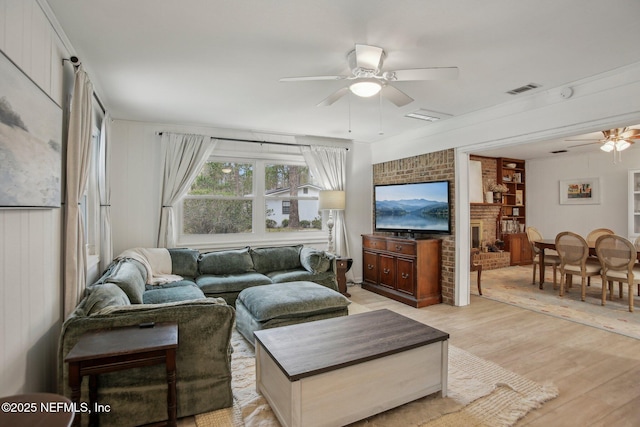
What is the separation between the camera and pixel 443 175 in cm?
458

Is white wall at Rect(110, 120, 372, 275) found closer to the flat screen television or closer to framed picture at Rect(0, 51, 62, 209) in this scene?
framed picture at Rect(0, 51, 62, 209)

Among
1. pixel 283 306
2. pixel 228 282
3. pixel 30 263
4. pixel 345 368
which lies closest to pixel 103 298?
pixel 30 263

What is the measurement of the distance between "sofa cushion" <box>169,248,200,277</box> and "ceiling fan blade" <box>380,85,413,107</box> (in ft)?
9.99

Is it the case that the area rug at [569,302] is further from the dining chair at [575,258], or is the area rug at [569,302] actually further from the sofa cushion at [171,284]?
the sofa cushion at [171,284]

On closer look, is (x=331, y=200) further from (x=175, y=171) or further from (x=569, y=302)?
(x=569, y=302)

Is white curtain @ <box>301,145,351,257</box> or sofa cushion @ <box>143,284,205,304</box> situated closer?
sofa cushion @ <box>143,284,205,304</box>

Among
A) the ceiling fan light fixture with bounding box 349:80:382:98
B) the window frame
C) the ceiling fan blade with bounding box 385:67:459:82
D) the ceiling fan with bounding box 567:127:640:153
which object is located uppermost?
the ceiling fan with bounding box 567:127:640:153

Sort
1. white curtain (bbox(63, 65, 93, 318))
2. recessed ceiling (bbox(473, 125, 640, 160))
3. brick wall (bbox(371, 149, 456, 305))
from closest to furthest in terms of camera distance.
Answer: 1. white curtain (bbox(63, 65, 93, 318))
2. brick wall (bbox(371, 149, 456, 305))
3. recessed ceiling (bbox(473, 125, 640, 160))

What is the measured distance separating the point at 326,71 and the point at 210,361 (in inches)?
97.5

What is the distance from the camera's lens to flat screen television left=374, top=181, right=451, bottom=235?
15.0ft

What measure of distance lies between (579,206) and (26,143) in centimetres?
886

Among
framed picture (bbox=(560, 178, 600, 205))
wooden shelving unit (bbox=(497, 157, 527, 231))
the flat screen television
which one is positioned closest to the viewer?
the flat screen television

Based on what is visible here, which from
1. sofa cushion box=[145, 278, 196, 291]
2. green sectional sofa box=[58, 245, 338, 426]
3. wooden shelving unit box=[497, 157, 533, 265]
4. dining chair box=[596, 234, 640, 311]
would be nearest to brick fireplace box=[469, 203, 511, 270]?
wooden shelving unit box=[497, 157, 533, 265]

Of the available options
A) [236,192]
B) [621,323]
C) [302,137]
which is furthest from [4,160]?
[621,323]
